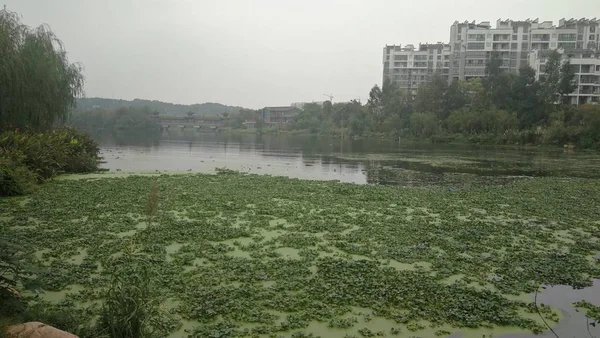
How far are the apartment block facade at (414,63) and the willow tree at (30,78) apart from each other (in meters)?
75.2

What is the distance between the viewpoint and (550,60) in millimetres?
52594

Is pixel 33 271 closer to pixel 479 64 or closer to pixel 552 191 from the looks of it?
pixel 552 191

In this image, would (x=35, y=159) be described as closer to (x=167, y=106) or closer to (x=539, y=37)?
(x=539, y=37)

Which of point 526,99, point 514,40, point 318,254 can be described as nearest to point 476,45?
point 514,40

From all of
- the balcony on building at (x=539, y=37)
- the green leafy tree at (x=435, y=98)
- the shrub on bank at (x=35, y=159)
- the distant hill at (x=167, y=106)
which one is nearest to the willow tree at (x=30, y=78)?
the shrub on bank at (x=35, y=159)

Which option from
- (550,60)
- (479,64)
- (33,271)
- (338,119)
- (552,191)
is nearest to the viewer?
(33,271)

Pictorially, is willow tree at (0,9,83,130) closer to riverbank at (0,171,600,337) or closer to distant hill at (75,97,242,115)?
riverbank at (0,171,600,337)

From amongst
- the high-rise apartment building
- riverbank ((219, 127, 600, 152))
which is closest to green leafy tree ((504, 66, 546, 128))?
riverbank ((219, 127, 600, 152))

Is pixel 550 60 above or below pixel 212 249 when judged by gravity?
above

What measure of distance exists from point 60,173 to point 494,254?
13773 mm

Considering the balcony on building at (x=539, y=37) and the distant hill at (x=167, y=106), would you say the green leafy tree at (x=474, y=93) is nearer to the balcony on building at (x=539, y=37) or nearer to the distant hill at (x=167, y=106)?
the balcony on building at (x=539, y=37)

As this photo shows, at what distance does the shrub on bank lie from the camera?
10.6m

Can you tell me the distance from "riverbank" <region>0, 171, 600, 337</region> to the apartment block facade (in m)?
80.6

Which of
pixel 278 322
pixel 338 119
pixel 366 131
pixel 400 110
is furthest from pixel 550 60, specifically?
pixel 278 322
